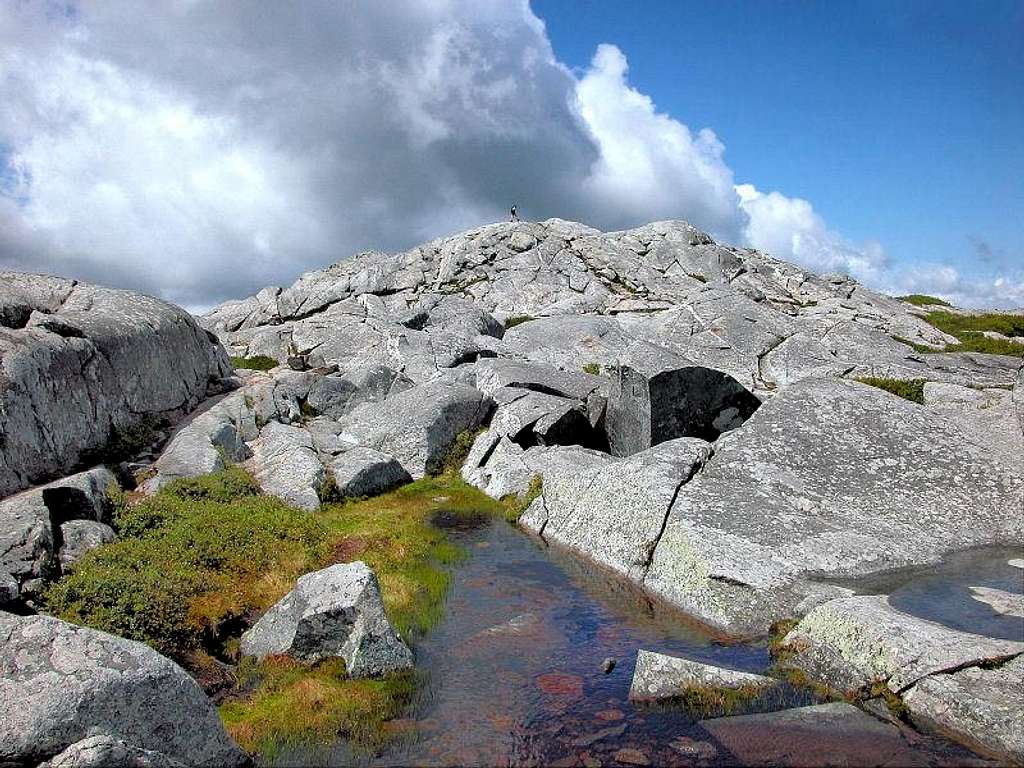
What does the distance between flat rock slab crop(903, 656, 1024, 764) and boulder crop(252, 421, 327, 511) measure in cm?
2383

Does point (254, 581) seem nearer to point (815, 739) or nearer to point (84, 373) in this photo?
point (84, 373)

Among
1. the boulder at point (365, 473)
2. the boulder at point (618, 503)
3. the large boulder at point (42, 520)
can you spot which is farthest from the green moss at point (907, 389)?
the large boulder at point (42, 520)

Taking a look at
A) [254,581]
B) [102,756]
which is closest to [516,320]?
[254,581]

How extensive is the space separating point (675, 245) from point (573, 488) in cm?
8313

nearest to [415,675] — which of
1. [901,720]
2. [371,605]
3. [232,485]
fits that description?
[371,605]

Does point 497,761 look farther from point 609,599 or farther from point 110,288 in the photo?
point 110,288

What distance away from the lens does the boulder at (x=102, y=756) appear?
30.4 feet

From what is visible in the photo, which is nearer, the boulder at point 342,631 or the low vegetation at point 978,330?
the boulder at point 342,631

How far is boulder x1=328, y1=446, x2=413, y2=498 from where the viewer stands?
32.3 meters

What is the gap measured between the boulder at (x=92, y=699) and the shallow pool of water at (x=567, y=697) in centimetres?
183

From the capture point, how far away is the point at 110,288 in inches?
1527

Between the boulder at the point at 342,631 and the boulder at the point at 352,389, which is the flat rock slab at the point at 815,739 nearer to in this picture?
the boulder at the point at 342,631

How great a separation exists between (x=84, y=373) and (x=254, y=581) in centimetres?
1635

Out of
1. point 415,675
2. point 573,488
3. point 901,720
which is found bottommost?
point 415,675
